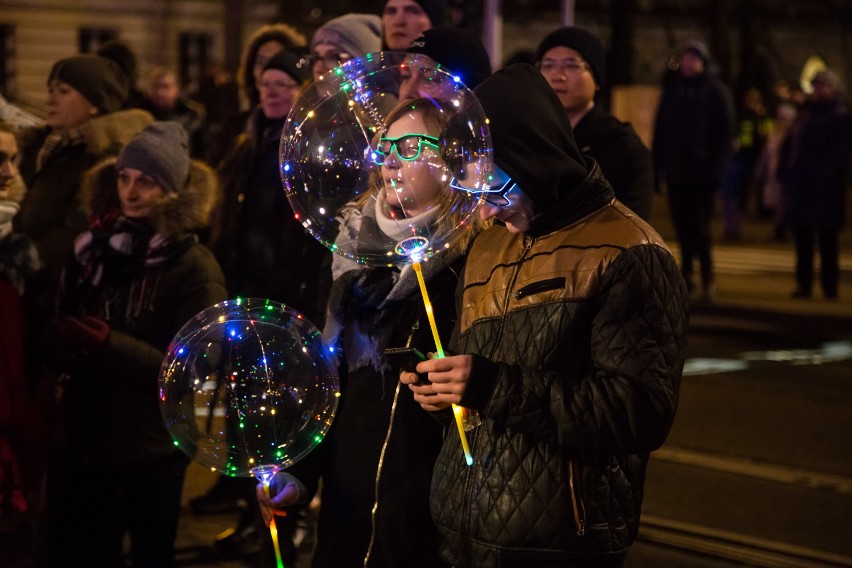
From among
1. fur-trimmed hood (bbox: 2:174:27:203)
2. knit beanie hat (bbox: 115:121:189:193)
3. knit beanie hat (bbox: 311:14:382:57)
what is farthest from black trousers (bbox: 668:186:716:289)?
fur-trimmed hood (bbox: 2:174:27:203)

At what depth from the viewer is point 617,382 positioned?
2.94 m

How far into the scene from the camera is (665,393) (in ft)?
9.65

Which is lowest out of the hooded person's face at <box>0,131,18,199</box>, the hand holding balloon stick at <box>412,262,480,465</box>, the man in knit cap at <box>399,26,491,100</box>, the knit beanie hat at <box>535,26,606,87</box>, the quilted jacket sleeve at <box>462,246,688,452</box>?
the hand holding balloon stick at <box>412,262,480,465</box>

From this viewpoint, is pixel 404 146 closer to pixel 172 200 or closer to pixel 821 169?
pixel 172 200

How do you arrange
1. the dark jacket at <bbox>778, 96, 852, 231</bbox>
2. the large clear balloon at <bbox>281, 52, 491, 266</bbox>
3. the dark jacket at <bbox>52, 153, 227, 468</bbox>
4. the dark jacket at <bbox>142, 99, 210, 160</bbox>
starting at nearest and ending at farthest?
the large clear balloon at <bbox>281, 52, 491, 266</bbox>
the dark jacket at <bbox>52, 153, 227, 468</bbox>
the dark jacket at <bbox>142, 99, 210, 160</bbox>
the dark jacket at <bbox>778, 96, 852, 231</bbox>

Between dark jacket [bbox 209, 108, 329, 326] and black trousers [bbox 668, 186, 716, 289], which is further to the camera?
black trousers [bbox 668, 186, 716, 289]

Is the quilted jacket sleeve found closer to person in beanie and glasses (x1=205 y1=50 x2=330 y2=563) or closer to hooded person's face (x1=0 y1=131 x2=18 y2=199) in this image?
person in beanie and glasses (x1=205 y1=50 x2=330 y2=563)

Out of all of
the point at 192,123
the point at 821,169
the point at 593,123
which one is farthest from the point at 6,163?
the point at 821,169

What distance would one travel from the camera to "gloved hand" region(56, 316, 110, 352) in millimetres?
4410

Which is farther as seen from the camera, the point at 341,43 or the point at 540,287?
the point at 341,43

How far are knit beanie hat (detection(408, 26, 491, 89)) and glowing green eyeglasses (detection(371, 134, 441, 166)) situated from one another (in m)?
1.03

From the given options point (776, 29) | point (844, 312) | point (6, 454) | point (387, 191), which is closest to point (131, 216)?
point (6, 454)

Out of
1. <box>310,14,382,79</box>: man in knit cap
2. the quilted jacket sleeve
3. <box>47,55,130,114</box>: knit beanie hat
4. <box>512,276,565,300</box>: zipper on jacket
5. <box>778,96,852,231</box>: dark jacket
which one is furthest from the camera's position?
<box>778,96,852,231</box>: dark jacket

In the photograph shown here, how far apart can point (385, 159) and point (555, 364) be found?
0.69 m
